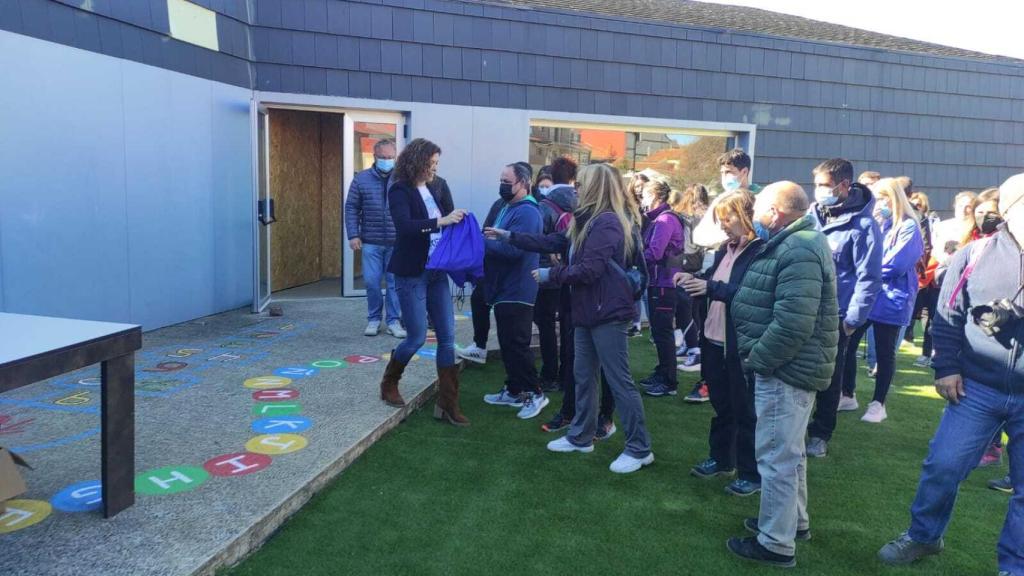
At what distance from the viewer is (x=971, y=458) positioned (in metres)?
2.94

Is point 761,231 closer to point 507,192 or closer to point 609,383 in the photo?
point 609,383

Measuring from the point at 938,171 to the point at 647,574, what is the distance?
10.8m

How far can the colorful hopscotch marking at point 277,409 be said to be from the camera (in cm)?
455

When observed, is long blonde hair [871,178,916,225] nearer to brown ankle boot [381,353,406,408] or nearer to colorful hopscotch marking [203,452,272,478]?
brown ankle boot [381,353,406,408]

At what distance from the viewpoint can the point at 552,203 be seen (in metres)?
5.02

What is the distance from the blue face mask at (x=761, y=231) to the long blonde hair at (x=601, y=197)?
0.80m

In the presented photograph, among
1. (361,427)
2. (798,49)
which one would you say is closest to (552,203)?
(361,427)

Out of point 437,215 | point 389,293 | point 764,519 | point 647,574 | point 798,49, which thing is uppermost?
point 798,49

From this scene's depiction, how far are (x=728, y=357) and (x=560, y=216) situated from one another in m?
1.64

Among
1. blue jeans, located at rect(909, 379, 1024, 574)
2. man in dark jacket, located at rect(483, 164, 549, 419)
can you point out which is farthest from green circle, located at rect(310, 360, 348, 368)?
blue jeans, located at rect(909, 379, 1024, 574)

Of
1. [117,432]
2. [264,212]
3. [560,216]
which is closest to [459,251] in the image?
[560,216]

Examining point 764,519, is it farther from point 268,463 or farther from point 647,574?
point 268,463

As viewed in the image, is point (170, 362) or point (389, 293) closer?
point (170, 362)

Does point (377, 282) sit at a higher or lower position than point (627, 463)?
higher
